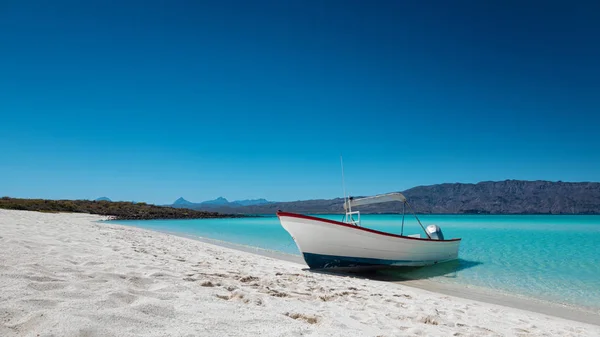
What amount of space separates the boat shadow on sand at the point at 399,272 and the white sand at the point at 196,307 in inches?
163

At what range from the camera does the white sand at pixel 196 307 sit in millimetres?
3201

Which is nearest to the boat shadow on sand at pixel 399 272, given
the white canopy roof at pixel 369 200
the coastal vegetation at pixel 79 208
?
the white canopy roof at pixel 369 200

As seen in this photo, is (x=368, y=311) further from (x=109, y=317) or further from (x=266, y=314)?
(x=109, y=317)

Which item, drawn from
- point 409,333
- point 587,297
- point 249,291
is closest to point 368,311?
point 409,333

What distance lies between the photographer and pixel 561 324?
648 cm

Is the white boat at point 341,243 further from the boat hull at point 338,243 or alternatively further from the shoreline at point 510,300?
the shoreline at point 510,300

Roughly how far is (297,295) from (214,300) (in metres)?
1.71

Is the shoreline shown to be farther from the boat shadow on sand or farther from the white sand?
the white sand

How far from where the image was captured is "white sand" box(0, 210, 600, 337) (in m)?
3.20

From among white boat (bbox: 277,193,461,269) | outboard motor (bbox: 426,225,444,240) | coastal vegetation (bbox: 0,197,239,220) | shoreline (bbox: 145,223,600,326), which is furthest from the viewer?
coastal vegetation (bbox: 0,197,239,220)

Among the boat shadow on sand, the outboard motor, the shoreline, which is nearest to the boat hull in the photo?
the boat shadow on sand

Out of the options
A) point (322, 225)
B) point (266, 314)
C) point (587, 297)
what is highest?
point (322, 225)

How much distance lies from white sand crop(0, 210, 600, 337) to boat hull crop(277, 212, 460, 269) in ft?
12.4

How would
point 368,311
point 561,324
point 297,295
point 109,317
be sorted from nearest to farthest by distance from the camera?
point 109,317
point 368,311
point 297,295
point 561,324
